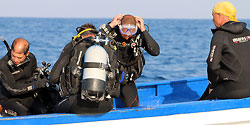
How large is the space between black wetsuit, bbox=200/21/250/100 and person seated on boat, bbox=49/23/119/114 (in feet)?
3.80

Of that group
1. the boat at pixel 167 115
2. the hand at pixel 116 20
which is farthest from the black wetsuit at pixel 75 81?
the hand at pixel 116 20

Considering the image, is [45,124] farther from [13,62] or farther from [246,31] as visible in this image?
[246,31]

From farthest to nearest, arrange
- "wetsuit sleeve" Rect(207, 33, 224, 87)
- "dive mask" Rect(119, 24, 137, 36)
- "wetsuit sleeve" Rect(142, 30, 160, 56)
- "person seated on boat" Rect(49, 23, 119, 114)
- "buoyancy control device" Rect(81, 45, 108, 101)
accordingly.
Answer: "wetsuit sleeve" Rect(142, 30, 160, 56) < "dive mask" Rect(119, 24, 137, 36) < "wetsuit sleeve" Rect(207, 33, 224, 87) < "person seated on boat" Rect(49, 23, 119, 114) < "buoyancy control device" Rect(81, 45, 108, 101)

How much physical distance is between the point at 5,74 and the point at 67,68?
1089 mm

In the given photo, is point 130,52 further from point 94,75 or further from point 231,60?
point 94,75

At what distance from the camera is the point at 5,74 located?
157 inches

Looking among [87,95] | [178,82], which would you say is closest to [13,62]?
[87,95]

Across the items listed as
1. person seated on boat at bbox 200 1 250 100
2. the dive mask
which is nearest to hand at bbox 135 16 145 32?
the dive mask

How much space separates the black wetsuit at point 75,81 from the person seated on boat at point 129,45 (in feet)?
3.18

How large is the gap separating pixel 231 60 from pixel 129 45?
138cm

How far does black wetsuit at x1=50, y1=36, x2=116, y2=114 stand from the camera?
10.6ft

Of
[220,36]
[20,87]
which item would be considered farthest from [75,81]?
[220,36]

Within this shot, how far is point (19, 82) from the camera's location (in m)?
4.27

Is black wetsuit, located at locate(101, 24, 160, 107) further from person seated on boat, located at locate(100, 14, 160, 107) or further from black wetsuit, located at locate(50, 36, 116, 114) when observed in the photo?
black wetsuit, located at locate(50, 36, 116, 114)
